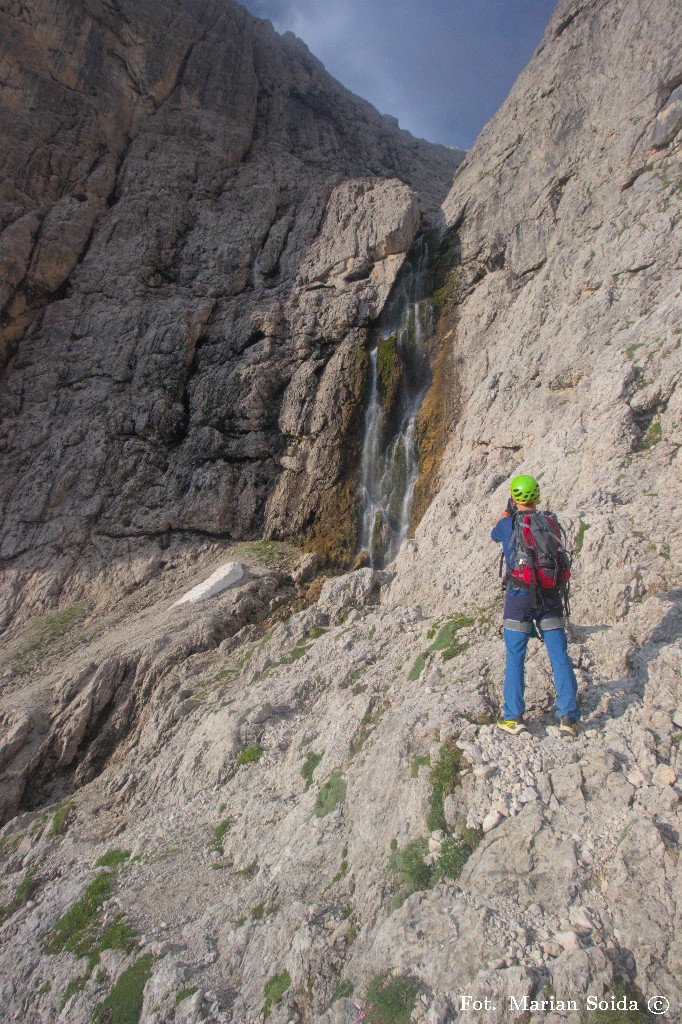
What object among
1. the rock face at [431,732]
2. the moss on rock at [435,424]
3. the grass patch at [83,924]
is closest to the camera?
the rock face at [431,732]

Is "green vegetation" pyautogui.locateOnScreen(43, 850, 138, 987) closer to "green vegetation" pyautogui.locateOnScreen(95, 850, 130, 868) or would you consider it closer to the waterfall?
"green vegetation" pyautogui.locateOnScreen(95, 850, 130, 868)

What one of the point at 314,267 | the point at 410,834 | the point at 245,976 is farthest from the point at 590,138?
the point at 245,976

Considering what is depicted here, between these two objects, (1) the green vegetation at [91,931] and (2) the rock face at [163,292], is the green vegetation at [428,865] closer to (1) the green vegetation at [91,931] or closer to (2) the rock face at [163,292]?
(1) the green vegetation at [91,931]

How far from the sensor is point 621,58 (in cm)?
1778

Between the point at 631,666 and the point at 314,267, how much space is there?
64.9 ft

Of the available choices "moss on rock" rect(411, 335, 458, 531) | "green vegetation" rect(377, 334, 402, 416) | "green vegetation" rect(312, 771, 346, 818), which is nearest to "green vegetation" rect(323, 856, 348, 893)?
"green vegetation" rect(312, 771, 346, 818)

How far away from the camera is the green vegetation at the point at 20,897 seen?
7.78 meters

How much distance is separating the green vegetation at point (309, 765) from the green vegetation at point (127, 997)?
8.27 feet

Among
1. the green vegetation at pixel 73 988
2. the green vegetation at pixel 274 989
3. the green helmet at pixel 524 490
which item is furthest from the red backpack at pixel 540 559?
the green vegetation at pixel 73 988

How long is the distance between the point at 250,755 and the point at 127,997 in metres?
3.41

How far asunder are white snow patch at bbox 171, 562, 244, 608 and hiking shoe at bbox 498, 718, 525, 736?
32.1ft

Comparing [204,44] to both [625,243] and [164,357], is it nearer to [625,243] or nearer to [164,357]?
[164,357]

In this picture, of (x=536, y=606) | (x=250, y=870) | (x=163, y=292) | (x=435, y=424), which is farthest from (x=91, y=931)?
(x=163, y=292)

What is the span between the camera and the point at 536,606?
17.6 feet
